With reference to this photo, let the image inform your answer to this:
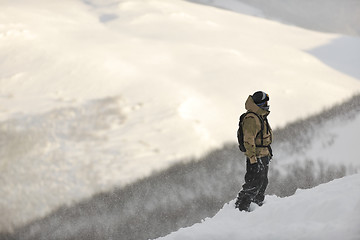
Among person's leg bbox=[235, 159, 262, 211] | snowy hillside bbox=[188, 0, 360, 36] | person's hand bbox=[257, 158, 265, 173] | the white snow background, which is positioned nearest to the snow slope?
person's leg bbox=[235, 159, 262, 211]

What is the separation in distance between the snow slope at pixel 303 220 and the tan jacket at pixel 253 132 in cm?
45

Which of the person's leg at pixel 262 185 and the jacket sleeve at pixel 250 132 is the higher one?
the jacket sleeve at pixel 250 132

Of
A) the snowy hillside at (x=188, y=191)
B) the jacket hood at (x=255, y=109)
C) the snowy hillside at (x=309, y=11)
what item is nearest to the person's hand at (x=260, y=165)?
the jacket hood at (x=255, y=109)

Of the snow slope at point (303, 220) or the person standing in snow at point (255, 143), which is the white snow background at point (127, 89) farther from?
the snow slope at point (303, 220)

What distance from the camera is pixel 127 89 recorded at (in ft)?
14.0

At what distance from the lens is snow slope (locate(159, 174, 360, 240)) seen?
6.73 feet

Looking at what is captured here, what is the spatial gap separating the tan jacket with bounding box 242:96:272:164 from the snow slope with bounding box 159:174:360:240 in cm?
45

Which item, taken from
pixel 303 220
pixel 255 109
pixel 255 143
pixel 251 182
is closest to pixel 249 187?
pixel 251 182

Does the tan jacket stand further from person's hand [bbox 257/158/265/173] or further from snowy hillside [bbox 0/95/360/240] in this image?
snowy hillside [bbox 0/95/360/240]

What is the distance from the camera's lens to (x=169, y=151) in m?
3.71

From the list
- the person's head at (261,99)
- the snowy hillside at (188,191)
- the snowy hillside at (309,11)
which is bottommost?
the snowy hillside at (188,191)

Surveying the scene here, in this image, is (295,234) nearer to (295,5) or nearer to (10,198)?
(10,198)

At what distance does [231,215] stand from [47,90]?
231cm

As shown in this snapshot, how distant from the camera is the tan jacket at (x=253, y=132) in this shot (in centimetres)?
294
